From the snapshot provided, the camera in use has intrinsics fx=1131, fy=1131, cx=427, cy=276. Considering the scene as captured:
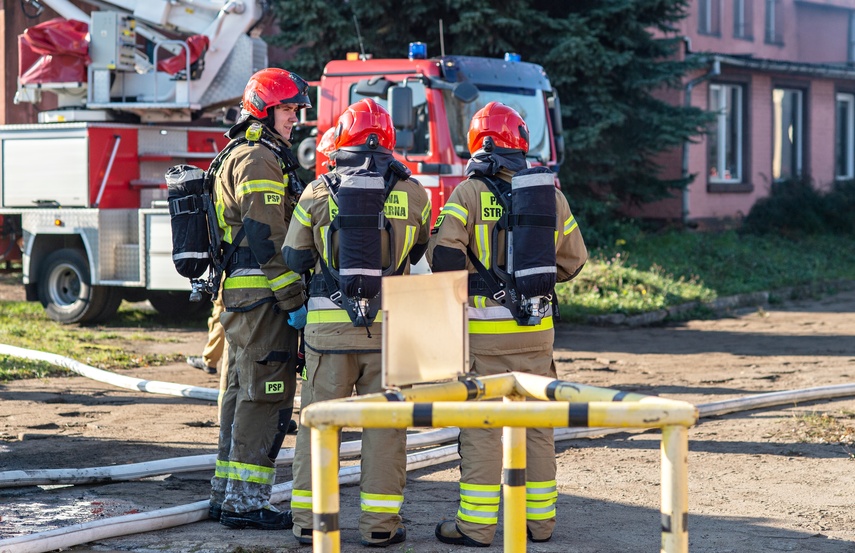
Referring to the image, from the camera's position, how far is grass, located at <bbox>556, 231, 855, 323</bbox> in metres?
14.1

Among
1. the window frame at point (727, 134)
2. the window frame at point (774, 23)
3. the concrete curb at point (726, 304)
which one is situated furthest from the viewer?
the window frame at point (774, 23)

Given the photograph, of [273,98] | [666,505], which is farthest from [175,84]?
[666,505]

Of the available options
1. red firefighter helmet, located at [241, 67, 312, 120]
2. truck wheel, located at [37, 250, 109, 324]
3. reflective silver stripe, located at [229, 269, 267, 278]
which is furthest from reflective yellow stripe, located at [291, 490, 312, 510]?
truck wheel, located at [37, 250, 109, 324]

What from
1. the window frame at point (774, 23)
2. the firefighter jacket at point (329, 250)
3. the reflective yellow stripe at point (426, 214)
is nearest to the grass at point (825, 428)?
the reflective yellow stripe at point (426, 214)

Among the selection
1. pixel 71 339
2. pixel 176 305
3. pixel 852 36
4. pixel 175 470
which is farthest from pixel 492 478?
pixel 852 36

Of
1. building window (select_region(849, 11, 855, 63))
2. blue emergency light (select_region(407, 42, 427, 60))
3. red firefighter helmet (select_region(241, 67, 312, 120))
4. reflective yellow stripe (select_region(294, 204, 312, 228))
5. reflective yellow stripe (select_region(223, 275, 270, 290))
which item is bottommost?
reflective yellow stripe (select_region(223, 275, 270, 290))

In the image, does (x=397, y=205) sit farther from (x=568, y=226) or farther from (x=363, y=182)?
(x=568, y=226)

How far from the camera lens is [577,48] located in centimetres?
1558

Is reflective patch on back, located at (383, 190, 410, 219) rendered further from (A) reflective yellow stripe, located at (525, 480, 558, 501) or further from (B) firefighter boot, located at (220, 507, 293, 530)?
(B) firefighter boot, located at (220, 507, 293, 530)

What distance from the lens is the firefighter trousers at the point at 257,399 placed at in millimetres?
5320

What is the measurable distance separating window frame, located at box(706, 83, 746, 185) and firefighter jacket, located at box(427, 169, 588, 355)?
17.0 metres

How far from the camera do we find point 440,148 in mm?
10555

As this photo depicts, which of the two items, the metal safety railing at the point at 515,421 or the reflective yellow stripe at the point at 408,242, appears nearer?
the metal safety railing at the point at 515,421

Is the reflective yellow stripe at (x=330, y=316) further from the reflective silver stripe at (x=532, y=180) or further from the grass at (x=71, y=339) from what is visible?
the grass at (x=71, y=339)
